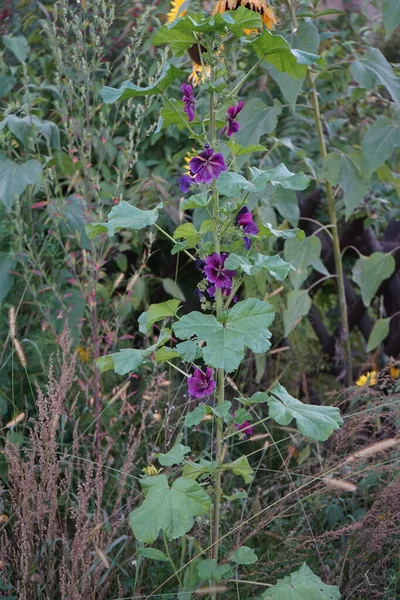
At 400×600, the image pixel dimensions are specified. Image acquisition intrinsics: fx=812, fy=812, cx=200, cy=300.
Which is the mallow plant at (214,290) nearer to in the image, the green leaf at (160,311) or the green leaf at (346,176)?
the green leaf at (160,311)

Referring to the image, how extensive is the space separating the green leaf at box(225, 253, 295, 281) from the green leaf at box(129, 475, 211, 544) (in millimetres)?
442

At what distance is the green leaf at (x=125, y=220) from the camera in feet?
5.42

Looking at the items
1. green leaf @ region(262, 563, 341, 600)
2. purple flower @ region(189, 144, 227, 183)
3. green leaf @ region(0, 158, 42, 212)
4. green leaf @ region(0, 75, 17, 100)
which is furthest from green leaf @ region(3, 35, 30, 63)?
green leaf @ region(262, 563, 341, 600)

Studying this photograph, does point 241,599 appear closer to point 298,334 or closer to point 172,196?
point 298,334

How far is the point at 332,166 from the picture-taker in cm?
273

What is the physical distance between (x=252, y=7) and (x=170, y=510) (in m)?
1.53

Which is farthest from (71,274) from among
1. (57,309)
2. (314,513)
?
(314,513)

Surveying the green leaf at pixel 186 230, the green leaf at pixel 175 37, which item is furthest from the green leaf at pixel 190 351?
the green leaf at pixel 175 37

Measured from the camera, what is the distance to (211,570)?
1.78 metres

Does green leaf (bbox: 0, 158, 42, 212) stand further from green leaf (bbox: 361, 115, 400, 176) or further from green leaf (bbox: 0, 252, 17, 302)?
green leaf (bbox: 361, 115, 400, 176)

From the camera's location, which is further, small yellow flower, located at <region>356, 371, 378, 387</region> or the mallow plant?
small yellow flower, located at <region>356, 371, 378, 387</region>

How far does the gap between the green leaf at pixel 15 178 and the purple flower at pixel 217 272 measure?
98 centimetres

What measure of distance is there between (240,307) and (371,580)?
3.20 ft

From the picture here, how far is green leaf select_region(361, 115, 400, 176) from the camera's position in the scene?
2668mm
